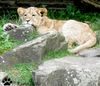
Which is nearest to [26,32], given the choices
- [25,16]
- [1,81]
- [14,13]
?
[25,16]

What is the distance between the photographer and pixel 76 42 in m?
9.15

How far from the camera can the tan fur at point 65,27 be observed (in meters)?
8.93

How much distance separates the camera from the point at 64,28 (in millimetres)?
9242

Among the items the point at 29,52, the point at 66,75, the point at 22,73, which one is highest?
the point at 29,52

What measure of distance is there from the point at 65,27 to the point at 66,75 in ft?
6.13

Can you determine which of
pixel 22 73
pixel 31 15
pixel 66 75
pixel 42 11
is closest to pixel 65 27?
pixel 42 11

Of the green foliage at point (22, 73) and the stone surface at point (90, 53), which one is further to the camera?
the stone surface at point (90, 53)

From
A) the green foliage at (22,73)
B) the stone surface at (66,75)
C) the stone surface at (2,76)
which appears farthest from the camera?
the green foliage at (22,73)

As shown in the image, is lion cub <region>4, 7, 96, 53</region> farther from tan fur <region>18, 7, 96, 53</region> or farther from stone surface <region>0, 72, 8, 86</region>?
stone surface <region>0, 72, 8, 86</region>

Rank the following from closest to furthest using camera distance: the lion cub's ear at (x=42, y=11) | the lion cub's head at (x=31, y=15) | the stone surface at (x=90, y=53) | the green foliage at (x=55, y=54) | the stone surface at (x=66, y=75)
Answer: the stone surface at (x=66, y=75), the green foliage at (x=55, y=54), the stone surface at (x=90, y=53), the lion cub's head at (x=31, y=15), the lion cub's ear at (x=42, y=11)

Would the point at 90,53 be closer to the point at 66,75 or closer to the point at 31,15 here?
the point at 66,75

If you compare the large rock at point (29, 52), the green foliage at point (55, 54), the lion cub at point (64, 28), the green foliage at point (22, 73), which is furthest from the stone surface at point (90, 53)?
the green foliage at point (22, 73)

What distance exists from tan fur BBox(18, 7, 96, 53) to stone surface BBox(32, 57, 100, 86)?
1.19 meters

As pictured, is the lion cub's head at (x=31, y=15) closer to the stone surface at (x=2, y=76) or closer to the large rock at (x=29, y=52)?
the large rock at (x=29, y=52)
